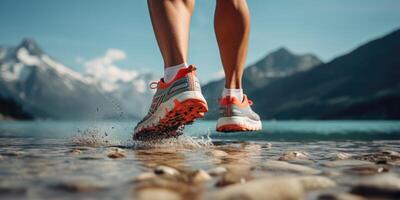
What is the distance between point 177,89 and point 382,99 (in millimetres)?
185220

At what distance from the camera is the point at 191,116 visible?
4004mm

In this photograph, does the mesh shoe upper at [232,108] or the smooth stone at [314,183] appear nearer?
the smooth stone at [314,183]

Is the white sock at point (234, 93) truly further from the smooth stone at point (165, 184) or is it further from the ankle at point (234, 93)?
the smooth stone at point (165, 184)

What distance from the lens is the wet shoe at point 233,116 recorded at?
4.39 metres

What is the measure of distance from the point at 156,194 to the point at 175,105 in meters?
2.18

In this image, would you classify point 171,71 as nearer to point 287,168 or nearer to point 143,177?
point 287,168

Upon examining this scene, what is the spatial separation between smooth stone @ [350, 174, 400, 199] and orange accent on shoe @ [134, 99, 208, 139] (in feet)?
6.99

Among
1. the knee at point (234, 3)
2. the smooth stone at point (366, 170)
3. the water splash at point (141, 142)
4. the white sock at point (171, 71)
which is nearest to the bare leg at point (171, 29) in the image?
the white sock at point (171, 71)

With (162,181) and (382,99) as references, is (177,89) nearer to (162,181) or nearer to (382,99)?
(162,181)

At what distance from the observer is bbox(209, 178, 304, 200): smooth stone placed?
5.07 ft

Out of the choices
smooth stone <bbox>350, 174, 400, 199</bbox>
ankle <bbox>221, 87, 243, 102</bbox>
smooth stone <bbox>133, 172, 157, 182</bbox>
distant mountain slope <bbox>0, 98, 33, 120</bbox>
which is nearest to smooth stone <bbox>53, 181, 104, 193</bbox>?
smooth stone <bbox>133, 172, 157, 182</bbox>

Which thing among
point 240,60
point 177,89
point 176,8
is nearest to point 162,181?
point 177,89

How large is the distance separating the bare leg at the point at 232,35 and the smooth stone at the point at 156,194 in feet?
9.82

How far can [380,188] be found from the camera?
1690 mm
